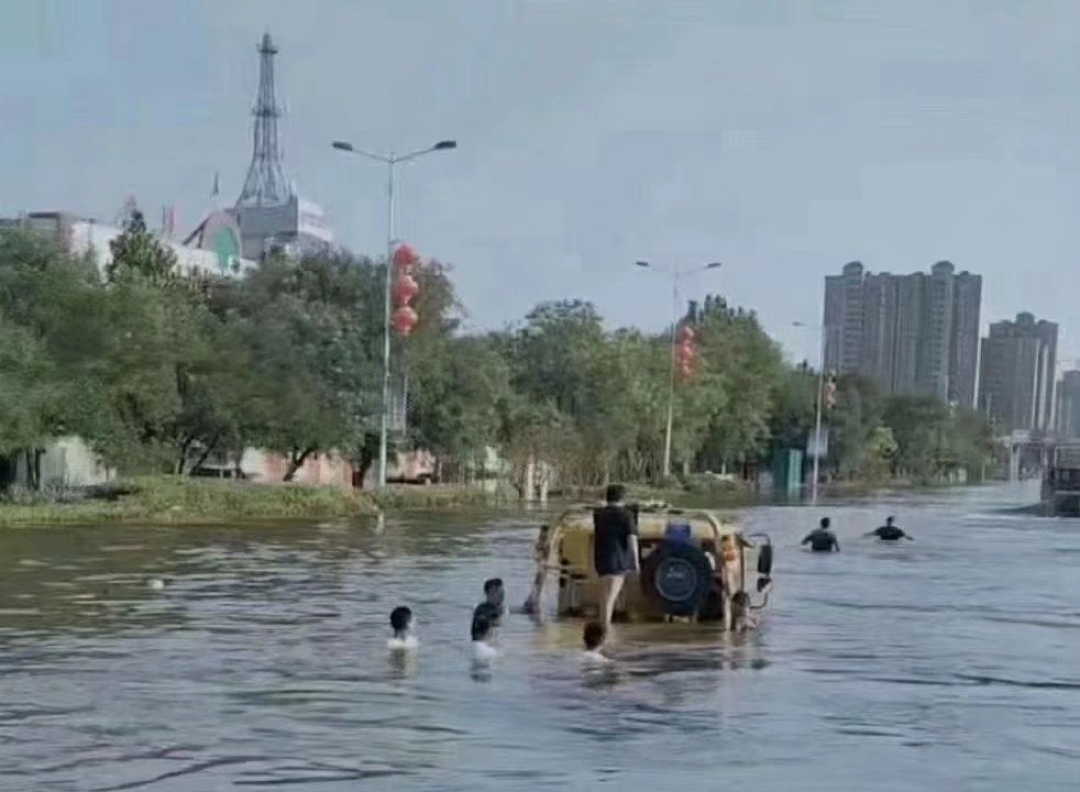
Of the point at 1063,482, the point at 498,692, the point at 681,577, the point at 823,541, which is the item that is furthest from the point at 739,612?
the point at 1063,482

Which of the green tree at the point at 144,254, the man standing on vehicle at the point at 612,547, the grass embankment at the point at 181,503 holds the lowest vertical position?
the grass embankment at the point at 181,503

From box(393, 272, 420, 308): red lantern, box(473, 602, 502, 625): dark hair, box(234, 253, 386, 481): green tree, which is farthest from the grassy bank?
box(473, 602, 502, 625): dark hair

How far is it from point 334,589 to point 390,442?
38.4 meters

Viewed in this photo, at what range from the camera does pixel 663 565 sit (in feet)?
61.1

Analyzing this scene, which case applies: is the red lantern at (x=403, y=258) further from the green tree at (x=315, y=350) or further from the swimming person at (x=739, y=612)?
the swimming person at (x=739, y=612)

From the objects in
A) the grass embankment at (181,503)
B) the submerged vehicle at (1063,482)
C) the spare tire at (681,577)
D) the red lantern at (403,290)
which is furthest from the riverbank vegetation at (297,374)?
the spare tire at (681,577)

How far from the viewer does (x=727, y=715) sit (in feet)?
41.8

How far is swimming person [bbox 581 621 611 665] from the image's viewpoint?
51.3 feet

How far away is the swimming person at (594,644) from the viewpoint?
15633 mm

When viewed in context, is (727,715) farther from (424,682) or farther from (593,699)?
(424,682)

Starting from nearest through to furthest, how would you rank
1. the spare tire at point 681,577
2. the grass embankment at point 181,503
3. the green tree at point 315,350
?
the spare tire at point 681,577 → the grass embankment at point 181,503 → the green tree at point 315,350

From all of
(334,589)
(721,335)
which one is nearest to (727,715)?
(334,589)

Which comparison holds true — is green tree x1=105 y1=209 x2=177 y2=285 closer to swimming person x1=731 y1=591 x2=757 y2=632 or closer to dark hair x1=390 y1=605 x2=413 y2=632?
swimming person x1=731 y1=591 x2=757 y2=632

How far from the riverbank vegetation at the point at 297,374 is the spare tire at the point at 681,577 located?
89.0 ft
